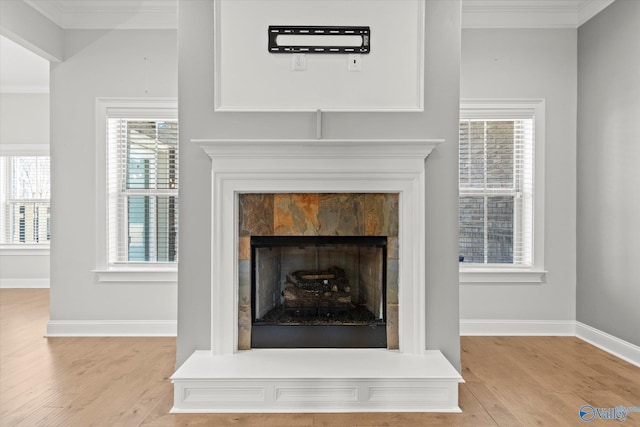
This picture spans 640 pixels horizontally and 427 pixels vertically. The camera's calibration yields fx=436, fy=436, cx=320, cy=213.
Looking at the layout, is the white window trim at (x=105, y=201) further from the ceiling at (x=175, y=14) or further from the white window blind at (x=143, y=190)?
the ceiling at (x=175, y=14)

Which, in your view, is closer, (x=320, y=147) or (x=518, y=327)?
(x=320, y=147)

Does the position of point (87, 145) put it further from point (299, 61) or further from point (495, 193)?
point (495, 193)

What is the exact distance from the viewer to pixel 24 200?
6.57m

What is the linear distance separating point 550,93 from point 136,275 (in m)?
4.10

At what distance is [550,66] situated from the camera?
13.0ft

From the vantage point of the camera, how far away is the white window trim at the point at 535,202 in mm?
3965

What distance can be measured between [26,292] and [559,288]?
6.54 metres

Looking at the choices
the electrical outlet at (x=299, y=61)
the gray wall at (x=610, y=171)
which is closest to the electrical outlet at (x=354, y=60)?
the electrical outlet at (x=299, y=61)

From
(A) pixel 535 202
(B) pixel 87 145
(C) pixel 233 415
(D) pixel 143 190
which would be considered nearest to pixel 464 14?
(A) pixel 535 202

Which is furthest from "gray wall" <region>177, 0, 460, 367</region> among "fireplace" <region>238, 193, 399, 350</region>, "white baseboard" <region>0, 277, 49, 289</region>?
"white baseboard" <region>0, 277, 49, 289</region>

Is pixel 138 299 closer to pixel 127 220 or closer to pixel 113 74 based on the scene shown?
pixel 127 220

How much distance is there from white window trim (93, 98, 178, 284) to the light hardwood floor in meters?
0.55

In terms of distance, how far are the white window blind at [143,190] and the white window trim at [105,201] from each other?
91 millimetres

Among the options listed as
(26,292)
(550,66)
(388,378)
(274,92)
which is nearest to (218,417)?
(388,378)
